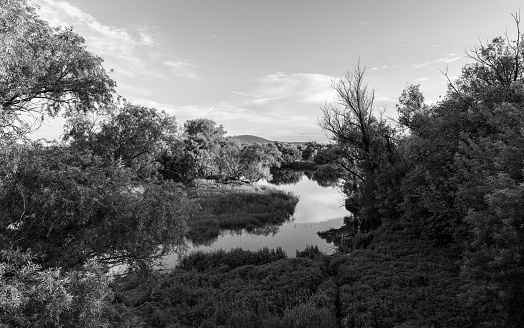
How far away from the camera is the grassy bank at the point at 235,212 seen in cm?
2916

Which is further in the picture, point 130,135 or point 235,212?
point 235,212

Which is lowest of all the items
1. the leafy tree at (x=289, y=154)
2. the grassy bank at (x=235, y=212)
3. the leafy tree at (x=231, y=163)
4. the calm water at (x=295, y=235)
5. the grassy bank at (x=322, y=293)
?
the grassy bank at (x=322, y=293)

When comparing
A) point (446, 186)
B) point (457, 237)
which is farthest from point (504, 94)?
point (457, 237)

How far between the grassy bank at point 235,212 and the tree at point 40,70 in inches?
626

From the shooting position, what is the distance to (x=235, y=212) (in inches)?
1393

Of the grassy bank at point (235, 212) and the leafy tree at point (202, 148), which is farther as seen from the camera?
the leafy tree at point (202, 148)

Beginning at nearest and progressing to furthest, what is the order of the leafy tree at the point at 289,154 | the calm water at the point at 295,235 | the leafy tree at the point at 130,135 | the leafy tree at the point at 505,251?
the leafy tree at the point at 505,251
the leafy tree at the point at 130,135
the calm water at the point at 295,235
the leafy tree at the point at 289,154

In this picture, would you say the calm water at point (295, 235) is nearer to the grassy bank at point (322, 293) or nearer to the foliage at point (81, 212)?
the grassy bank at point (322, 293)

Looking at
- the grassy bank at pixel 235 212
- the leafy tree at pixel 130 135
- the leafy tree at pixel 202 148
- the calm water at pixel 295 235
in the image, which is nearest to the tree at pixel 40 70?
the leafy tree at pixel 130 135

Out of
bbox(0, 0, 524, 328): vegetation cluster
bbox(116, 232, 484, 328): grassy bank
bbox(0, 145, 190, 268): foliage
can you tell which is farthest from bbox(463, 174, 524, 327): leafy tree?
bbox(0, 145, 190, 268): foliage

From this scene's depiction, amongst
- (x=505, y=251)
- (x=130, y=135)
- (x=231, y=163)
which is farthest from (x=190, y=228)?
(x=231, y=163)

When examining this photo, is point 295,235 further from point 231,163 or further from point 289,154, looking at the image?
point 289,154

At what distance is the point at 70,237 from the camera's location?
9148 mm

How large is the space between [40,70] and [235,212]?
26821 millimetres
